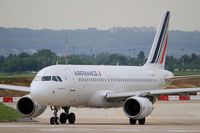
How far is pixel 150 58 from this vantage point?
67.2 meters

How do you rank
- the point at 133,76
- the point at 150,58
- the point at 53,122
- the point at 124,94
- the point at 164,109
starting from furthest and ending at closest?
1. the point at 164,109
2. the point at 150,58
3. the point at 133,76
4. the point at 124,94
5. the point at 53,122

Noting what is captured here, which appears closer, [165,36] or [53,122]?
[53,122]

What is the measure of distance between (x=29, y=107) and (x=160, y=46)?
14936 mm

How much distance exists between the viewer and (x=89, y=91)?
185ft

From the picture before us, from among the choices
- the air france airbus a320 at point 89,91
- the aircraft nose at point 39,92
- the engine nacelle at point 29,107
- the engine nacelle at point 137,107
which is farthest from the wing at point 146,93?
the aircraft nose at point 39,92

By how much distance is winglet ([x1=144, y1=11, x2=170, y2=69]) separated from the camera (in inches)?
2645

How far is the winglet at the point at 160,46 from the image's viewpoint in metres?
67.2

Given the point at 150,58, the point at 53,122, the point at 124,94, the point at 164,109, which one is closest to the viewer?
the point at 53,122

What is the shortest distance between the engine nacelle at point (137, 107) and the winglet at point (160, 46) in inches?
466

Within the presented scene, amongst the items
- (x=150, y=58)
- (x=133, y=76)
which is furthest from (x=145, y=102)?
(x=150, y=58)

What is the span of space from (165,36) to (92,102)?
44.4ft

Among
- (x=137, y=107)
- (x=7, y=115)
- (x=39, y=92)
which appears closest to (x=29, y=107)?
(x=7, y=115)

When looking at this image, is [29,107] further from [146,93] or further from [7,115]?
[146,93]

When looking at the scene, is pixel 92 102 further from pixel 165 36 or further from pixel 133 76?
pixel 165 36
